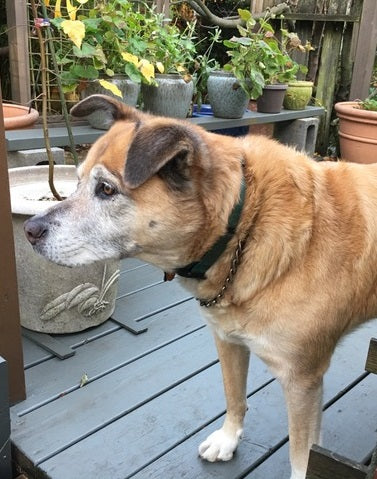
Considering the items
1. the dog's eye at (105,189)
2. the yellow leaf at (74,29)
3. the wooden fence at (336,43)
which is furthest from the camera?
the wooden fence at (336,43)

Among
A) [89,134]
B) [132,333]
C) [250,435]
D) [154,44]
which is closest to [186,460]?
[250,435]

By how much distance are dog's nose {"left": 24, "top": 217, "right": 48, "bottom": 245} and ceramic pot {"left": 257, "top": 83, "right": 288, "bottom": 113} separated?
3145 mm

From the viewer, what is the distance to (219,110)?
4.01m

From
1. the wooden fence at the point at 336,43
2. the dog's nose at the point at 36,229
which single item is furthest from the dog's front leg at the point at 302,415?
the wooden fence at the point at 336,43

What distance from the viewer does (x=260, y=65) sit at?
157 inches

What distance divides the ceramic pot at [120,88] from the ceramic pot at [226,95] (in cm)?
83

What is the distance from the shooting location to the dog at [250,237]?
56.4 inches

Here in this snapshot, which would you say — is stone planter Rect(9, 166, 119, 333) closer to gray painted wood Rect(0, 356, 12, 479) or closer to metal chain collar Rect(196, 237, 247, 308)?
gray painted wood Rect(0, 356, 12, 479)

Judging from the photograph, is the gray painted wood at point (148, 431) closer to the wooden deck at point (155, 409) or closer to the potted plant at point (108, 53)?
the wooden deck at point (155, 409)

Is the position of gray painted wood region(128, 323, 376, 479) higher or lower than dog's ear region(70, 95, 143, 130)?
lower

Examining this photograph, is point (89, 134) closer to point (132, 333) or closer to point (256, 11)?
point (132, 333)

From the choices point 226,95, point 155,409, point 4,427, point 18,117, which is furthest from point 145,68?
point 4,427

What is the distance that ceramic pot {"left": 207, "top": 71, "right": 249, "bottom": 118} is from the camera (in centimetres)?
389

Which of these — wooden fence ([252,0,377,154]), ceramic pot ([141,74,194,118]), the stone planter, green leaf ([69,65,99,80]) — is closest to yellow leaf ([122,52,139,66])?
green leaf ([69,65,99,80])
